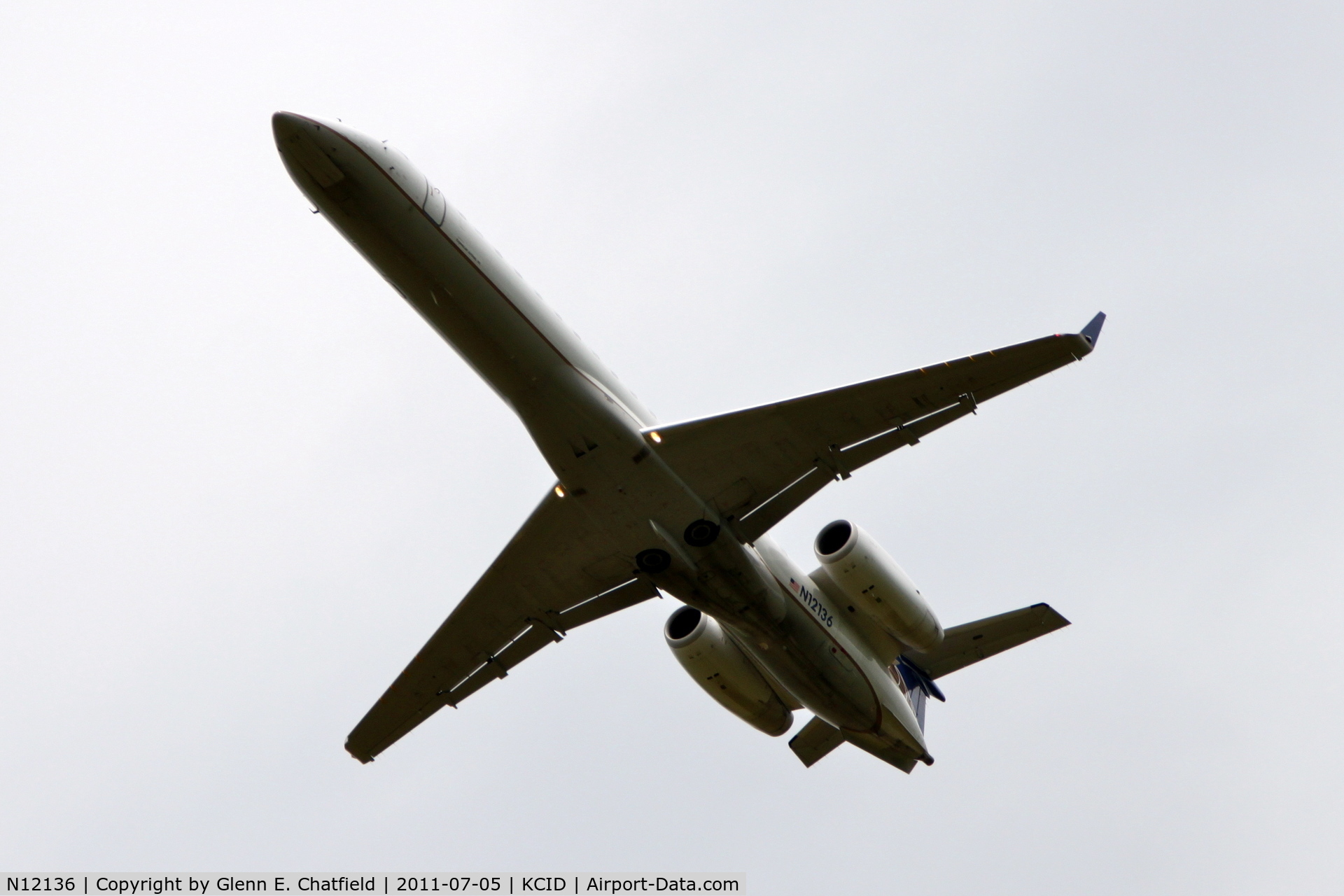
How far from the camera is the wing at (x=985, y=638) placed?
2370cm

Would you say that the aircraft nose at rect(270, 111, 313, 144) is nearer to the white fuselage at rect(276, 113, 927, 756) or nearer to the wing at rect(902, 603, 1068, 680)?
the white fuselage at rect(276, 113, 927, 756)

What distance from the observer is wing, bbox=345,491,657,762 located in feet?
71.6

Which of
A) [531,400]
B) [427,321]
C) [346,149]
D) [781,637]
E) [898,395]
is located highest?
[346,149]

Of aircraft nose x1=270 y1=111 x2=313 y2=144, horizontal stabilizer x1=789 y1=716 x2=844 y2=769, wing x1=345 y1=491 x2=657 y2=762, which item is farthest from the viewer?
horizontal stabilizer x1=789 y1=716 x2=844 y2=769

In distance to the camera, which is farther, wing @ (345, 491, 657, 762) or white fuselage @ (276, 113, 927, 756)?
wing @ (345, 491, 657, 762)

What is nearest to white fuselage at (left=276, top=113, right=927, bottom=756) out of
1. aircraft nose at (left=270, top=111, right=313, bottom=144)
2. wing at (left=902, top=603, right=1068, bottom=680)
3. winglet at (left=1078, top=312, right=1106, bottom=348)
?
aircraft nose at (left=270, top=111, right=313, bottom=144)

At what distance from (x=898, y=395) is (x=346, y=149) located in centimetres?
909

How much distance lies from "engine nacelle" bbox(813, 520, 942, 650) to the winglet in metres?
5.93

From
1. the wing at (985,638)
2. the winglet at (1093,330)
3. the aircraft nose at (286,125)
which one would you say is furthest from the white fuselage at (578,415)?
the winglet at (1093,330)

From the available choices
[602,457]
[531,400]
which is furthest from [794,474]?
[531,400]

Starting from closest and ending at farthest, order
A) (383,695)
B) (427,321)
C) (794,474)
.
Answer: (427,321), (794,474), (383,695)

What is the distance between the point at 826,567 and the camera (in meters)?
22.5

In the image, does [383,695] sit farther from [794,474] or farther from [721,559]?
[794,474]

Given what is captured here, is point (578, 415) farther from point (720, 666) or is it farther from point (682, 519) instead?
point (720, 666)
